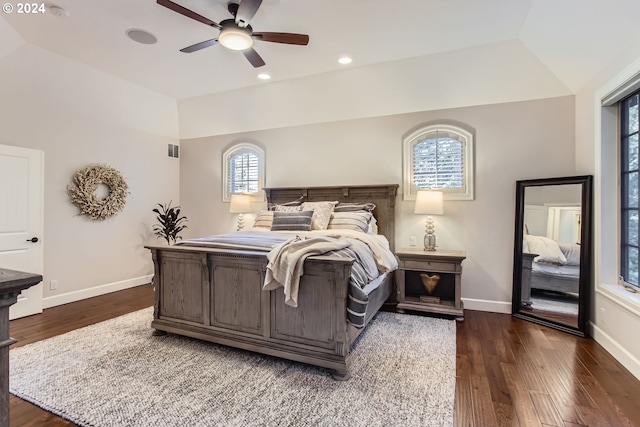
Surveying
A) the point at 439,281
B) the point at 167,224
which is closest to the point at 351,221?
the point at 439,281

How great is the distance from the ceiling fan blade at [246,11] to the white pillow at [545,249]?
12.1ft

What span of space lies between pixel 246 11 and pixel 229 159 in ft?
11.4

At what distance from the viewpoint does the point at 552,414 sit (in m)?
1.96

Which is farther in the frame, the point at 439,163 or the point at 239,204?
the point at 239,204

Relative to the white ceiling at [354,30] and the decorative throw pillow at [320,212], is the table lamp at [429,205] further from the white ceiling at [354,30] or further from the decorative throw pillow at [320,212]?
the white ceiling at [354,30]

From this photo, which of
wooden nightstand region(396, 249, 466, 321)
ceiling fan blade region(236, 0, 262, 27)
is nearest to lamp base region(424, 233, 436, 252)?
wooden nightstand region(396, 249, 466, 321)

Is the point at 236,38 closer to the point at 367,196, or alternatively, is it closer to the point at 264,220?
the point at 264,220

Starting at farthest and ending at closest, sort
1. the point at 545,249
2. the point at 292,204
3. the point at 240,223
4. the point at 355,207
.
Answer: the point at 240,223
the point at 292,204
the point at 355,207
the point at 545,249

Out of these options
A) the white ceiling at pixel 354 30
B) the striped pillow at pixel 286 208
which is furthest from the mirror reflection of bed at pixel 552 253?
the striped pillow at pixel 286 208

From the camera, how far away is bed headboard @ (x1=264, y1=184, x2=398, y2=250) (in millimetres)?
4418

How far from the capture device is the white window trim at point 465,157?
414cm

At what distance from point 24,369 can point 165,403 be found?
1379mm

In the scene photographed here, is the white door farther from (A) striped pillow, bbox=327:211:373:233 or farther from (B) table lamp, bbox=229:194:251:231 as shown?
(A) striped pillow, bbox=327:211:373:233

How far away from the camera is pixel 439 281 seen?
421 centimetres
